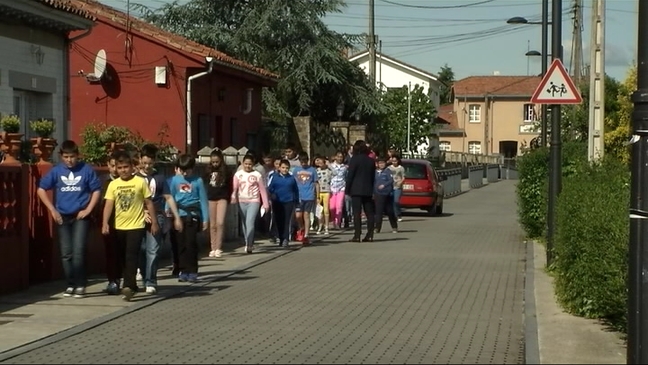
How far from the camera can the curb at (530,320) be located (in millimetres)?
9570

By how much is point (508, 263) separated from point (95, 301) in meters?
7.16

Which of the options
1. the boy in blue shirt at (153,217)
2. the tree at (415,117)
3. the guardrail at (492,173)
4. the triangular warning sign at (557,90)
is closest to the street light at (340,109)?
the tree at (415,117)

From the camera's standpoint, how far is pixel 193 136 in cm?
3166

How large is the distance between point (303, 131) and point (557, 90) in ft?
71.1

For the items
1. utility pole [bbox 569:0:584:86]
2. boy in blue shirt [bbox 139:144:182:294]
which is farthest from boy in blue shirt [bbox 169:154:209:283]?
utility pole [bbox 569:0:584:86]

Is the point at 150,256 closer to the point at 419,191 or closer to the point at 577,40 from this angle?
the point at 419,191

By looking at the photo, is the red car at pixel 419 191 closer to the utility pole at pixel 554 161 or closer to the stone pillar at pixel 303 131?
the stone pillar at pixel 303 131

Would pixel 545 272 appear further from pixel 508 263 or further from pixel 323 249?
pixel 323 249

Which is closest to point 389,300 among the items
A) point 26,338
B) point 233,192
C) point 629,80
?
point 26,338

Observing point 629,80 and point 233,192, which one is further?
point 629,80

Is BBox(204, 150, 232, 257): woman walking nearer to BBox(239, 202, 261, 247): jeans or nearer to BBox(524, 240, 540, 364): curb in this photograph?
BBox(239, 202, 261, 247): jeans

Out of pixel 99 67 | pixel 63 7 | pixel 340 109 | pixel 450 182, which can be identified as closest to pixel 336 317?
pixel 63 7

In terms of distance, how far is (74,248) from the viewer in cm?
1295

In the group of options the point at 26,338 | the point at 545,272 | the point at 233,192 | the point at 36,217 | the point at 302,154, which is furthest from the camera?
the point at 302,154
